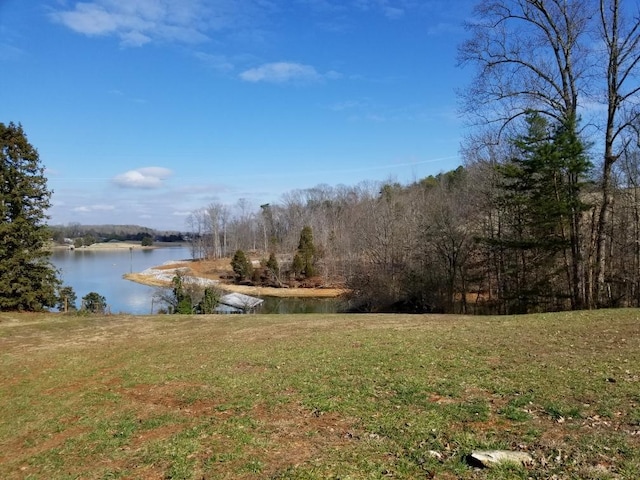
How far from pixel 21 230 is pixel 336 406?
17.4 meters

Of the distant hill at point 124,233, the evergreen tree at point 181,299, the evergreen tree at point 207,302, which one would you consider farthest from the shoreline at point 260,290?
the distant hill at point 124,233

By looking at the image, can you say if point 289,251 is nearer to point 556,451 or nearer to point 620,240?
point 620,240

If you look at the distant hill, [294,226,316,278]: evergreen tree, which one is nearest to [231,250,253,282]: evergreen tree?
[294,226,316,278]: evergreen tree

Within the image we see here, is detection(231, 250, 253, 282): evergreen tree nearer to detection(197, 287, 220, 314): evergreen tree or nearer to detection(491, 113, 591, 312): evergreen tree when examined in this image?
detection(197, 287, 220, 314): evergreen tree

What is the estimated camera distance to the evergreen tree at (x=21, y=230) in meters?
17.1

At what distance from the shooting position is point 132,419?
551cm

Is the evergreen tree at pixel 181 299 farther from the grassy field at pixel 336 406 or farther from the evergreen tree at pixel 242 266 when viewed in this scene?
the evergreen tree at pixel 242 266

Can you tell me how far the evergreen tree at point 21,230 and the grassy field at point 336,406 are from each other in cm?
856

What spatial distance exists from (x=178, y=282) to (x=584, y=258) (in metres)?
22.4

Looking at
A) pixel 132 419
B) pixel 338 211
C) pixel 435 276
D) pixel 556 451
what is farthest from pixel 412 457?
pixel 338 211

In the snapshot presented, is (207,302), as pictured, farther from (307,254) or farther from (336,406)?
(307,254)

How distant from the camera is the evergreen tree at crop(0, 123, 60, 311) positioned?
17.1 m

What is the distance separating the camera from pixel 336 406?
519 centimetres

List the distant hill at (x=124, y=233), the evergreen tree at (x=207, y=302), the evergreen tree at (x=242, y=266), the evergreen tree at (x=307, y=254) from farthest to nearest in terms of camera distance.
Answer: the distant hill at (x=124, y=233) → the evergreen tree at (x=242, y=266) → the evergreen tree at (x=307, y=254) → the evergreen tree at (x=207, y=302)
